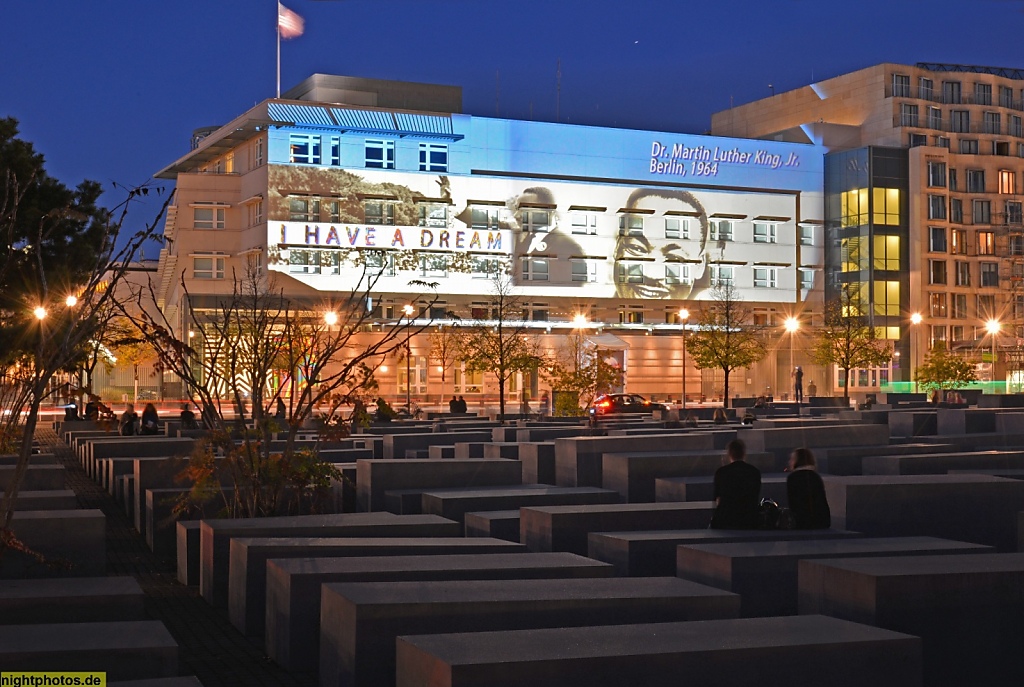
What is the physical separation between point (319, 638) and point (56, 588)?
1.77 meters

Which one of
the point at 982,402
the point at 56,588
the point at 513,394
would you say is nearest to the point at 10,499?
the point at 56,588

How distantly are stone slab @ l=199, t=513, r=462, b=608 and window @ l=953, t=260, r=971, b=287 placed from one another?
82.3 metres

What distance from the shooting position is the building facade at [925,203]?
86.6 metres

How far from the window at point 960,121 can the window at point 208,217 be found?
4817cm

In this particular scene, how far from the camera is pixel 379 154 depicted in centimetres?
7556

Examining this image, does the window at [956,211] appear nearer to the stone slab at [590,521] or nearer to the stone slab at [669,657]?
the stone slab at [590,521]

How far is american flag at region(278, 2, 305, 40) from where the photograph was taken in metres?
63.2

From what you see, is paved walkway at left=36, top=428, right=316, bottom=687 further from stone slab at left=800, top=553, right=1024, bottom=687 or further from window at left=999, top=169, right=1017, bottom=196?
window at left=999, top=169, right=1017, bottom=196

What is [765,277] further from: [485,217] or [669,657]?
[669,657]

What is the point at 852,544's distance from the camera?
32.7 ft

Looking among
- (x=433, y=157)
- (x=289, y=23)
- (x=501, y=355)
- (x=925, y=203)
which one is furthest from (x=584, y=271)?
(x=501, y=355)

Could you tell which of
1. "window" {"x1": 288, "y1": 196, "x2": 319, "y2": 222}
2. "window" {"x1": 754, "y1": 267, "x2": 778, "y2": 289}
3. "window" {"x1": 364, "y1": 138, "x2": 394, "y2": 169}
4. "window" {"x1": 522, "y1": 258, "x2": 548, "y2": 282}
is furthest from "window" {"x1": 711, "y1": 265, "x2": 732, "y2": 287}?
"window" {"x1": 288, "y1": 196, "x2": 319, "y2": 222}

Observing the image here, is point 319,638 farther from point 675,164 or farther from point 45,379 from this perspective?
point 675,164

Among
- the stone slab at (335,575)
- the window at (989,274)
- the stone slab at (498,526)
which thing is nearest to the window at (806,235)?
the window at (989,274)
